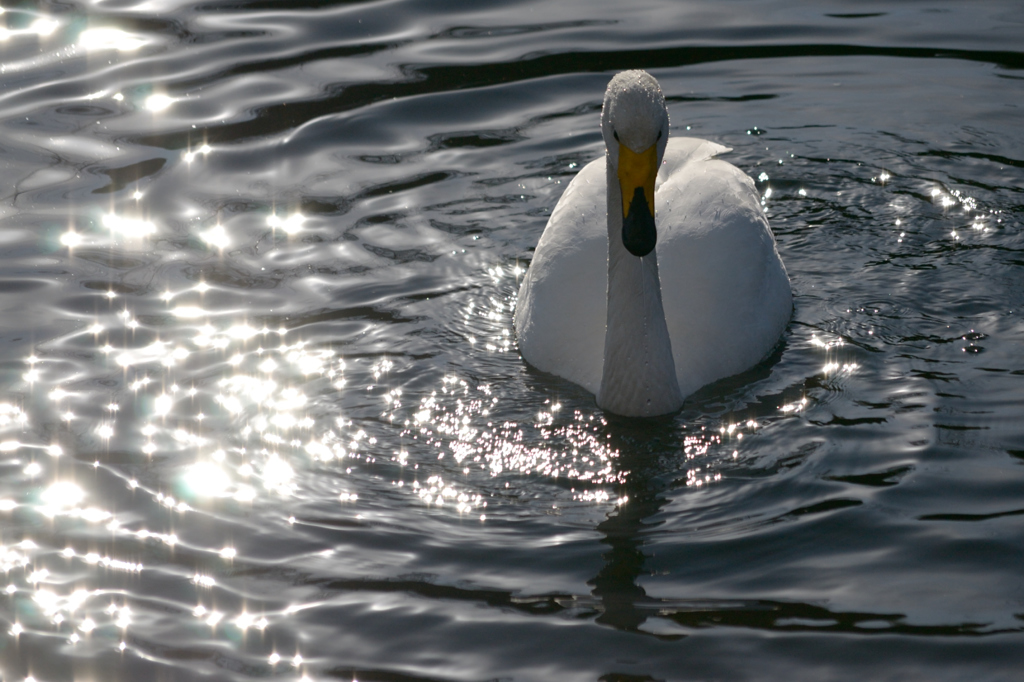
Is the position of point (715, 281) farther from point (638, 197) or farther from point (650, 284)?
point (638, 197)

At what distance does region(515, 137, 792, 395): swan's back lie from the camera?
696 cm

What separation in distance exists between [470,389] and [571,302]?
0.77m

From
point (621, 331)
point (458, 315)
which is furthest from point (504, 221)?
point (621, 331)

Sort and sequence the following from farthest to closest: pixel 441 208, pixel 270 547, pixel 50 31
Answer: pixel 50 31
pixel 441 208
pixel 270 547

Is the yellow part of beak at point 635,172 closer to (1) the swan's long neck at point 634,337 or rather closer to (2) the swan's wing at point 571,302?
(1) the swan's long neck at point 634,337

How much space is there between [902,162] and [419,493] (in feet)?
17.6

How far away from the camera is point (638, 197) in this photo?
581 cm

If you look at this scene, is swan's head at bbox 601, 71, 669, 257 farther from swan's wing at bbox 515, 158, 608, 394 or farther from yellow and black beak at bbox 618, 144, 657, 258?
swan's wing at bbox 515, 158, 608, 394

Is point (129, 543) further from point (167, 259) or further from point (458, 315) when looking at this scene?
point (167, 259)

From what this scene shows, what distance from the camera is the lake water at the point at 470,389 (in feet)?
16.8

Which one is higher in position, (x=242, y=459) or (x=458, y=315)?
(x=458, y=315)

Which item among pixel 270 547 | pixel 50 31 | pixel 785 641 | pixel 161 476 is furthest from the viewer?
pixel 50 31

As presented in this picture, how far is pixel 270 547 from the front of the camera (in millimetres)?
5664

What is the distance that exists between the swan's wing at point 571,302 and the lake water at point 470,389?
0.75ft
